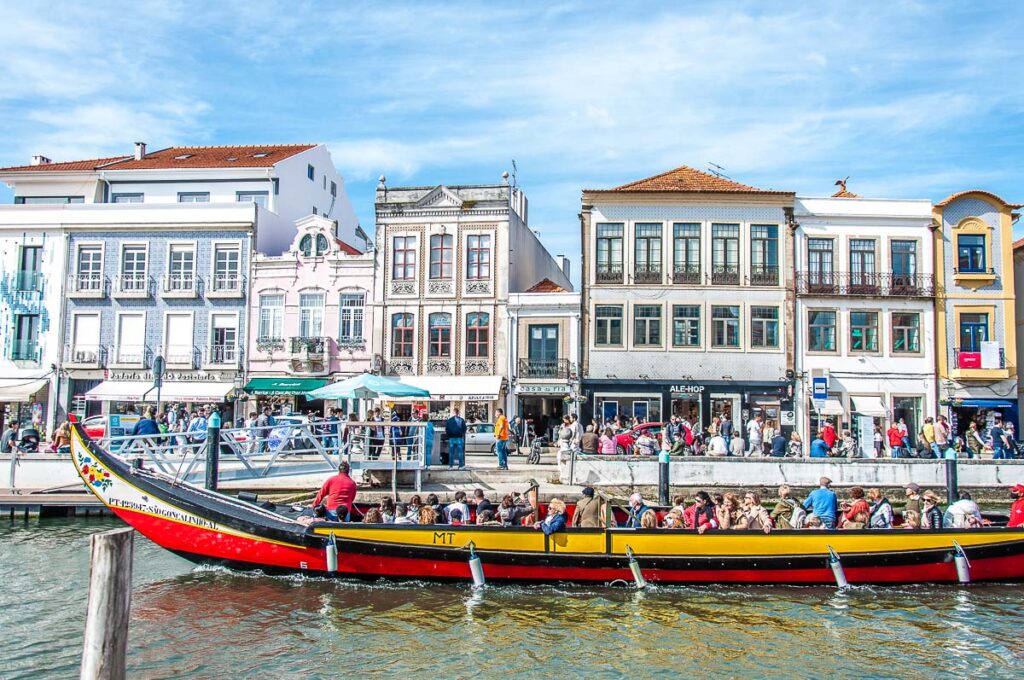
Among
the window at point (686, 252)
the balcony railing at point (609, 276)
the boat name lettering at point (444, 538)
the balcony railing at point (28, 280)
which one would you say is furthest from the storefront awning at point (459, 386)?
the boat name lettering at point (444, 538)

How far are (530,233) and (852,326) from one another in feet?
46.9

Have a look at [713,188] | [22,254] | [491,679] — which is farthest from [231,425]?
[491,679]

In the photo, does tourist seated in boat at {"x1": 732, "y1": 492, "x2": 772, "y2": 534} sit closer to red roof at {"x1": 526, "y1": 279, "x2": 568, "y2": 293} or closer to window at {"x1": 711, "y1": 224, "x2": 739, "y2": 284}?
window at {"x1": 711, "y1": 224, "x2": 739, "y2": 284}

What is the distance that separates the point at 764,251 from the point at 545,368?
381 inches

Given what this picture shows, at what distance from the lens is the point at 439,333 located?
3544 cm

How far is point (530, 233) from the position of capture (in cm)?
4028

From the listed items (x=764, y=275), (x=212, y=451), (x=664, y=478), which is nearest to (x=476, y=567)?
(x=212, y=451)

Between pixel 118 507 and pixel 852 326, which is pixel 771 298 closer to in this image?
pixel 852 326

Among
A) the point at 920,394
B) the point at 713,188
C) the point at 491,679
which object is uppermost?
the point at 713,188

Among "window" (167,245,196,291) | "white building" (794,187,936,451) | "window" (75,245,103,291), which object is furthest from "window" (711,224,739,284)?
"window" (75,245,103,291)

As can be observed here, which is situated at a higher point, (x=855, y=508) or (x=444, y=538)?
(x=855, y=508)

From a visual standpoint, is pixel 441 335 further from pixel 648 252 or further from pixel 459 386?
pixel 648 252

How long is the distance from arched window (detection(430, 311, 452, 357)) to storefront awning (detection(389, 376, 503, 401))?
3.69ft

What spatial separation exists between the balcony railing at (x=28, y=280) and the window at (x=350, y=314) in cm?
1296
